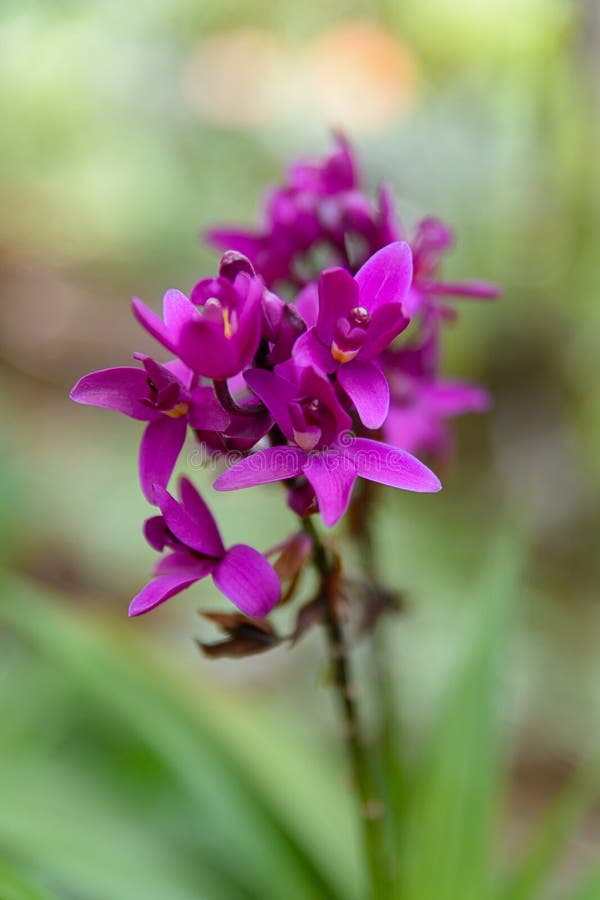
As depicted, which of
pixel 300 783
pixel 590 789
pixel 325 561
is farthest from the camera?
pixel 300 783

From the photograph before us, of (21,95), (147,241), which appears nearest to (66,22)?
(21,95)

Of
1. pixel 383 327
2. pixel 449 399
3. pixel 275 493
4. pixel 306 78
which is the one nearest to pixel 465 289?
pixel 449 399

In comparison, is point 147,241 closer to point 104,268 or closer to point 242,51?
point 104,268

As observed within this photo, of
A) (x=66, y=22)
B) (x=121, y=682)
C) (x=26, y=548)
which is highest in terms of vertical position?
(x=66, y=22)

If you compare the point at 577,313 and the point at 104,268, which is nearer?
the point at 577,313

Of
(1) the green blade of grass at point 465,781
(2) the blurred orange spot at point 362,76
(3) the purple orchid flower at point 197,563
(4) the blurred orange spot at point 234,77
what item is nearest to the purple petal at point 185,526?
(3) the purple orchid flower at point 197,563

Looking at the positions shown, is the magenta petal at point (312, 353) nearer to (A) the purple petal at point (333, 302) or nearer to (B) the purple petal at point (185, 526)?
→ (A) the purple petal at point (333, 302)

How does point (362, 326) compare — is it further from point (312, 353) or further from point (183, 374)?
point (183, 374)
